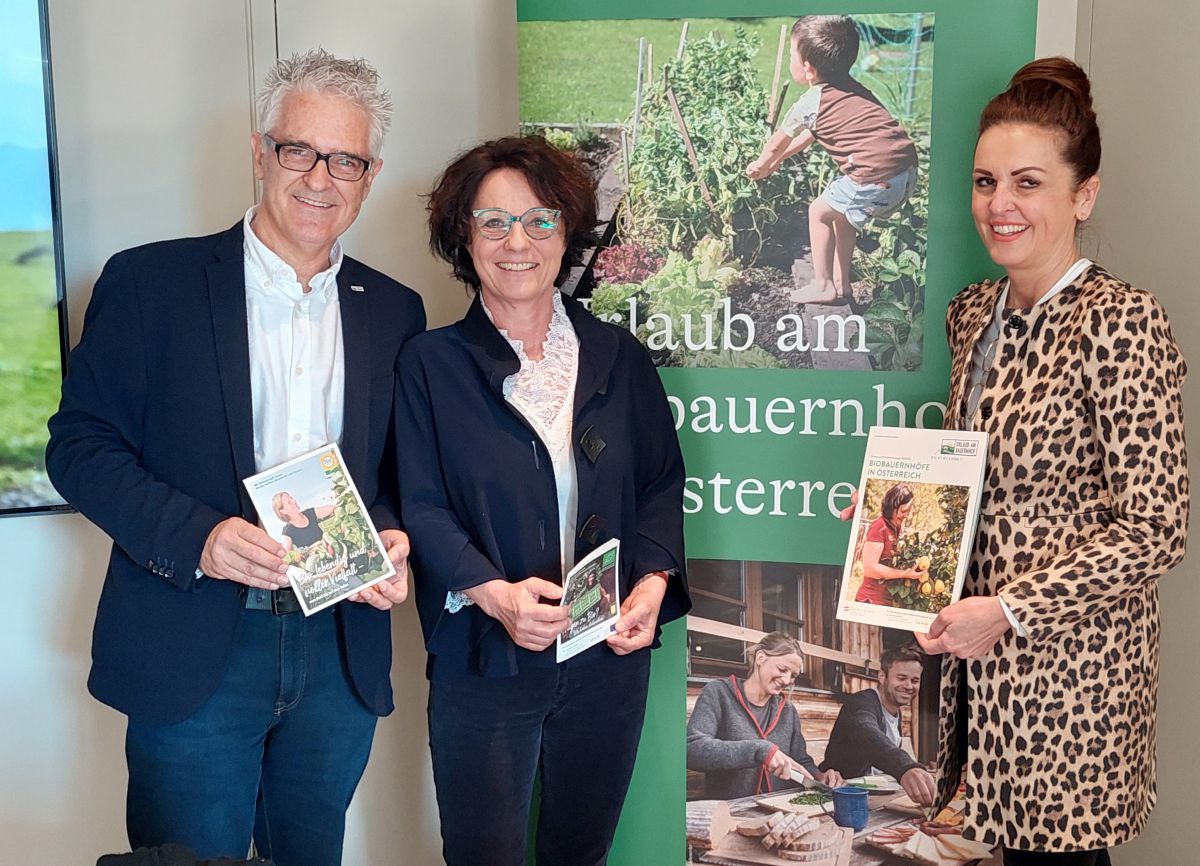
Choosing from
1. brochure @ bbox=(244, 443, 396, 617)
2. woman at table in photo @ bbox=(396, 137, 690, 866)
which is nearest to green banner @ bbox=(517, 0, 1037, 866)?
woman at table in photo @ bbox=(396, 137, 690, 866)

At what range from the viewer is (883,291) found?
100 inches

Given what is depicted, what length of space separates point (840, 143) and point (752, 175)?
223 mm

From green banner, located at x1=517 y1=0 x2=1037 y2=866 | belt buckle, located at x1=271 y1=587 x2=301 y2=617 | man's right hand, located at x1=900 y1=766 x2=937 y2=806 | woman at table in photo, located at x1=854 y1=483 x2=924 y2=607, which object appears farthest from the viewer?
man's right hand, located at x1=900 y1=766 x2=937 y2=806

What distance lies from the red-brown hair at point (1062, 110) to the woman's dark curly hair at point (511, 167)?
2.90 ft

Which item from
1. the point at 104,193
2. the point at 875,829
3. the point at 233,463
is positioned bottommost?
the point at 875,829

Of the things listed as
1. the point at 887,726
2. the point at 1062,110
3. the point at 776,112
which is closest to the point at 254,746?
the point at 887,726

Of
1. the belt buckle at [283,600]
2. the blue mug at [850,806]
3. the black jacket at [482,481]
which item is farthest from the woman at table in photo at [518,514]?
the blue mug at [850,806]

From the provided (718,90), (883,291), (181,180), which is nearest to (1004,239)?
(883,291)

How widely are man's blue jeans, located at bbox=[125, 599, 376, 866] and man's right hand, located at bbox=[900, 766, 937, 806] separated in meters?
1.37

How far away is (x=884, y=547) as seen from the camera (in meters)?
2.13

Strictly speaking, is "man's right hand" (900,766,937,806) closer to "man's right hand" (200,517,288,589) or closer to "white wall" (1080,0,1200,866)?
"white wall" (1080,0,1200,866)

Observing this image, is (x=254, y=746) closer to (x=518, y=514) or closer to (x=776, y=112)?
(x=518, y=514)

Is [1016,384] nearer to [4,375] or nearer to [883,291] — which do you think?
[883,291]

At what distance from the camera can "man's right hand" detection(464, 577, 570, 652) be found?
6.68ft
